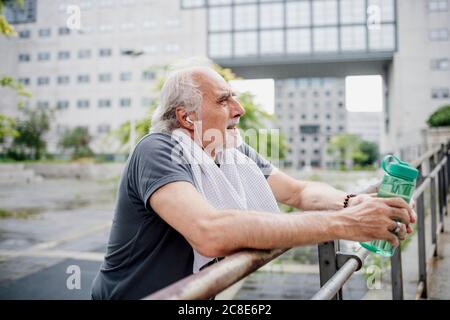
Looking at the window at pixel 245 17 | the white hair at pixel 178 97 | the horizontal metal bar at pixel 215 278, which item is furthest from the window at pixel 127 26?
the horizontal metal bar at pixel 215 278

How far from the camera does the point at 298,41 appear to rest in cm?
2842

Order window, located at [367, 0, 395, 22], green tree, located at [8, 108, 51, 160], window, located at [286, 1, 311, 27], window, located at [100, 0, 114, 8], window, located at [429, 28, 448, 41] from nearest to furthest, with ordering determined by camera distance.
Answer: green tree, located at [8, 108, 51, 160], window, located at [429, 28, 448, 41], window, located at [286, 1, 311, 27], window, located at [367, 0, 395, 22], window, located at [100, 0, 114, 8]

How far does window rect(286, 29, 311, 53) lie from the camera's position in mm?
28422

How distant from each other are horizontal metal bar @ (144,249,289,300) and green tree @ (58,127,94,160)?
30.8 meters

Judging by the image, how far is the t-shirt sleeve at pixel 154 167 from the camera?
Answer: 108cm

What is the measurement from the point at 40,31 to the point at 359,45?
24.7 meters

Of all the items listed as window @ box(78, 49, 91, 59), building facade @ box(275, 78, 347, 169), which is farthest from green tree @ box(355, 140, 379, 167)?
window @ box(78, 49, 91, 59)

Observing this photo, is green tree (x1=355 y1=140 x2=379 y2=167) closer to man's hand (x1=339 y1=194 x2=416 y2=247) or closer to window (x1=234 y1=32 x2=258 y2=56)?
window (x1=234 y1=32 x2=258 y2=56)

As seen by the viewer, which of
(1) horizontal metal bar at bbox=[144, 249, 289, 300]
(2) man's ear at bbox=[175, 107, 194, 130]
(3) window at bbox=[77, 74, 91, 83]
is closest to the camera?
(1) horizontal metal bar at bbox=[144, 249, 289, 300]

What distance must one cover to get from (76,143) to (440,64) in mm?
24544

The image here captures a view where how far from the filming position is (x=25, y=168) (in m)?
24.6

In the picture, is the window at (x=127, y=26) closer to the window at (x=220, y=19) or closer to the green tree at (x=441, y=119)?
the window at (x=220, y=19)

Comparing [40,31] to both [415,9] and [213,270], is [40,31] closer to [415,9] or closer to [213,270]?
[415,9]

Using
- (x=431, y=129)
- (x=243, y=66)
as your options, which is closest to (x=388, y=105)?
(x=243, y=66)
